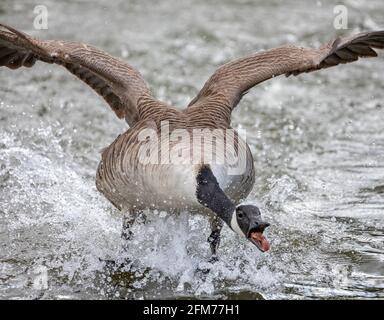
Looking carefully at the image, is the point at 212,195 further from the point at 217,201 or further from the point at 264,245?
the point at 264,245

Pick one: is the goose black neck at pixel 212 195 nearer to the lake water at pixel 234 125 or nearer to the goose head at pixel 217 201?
the goose head at pixel 217 201

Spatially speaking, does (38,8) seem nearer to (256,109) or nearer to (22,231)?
(256,109)

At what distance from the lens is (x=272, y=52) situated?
8648 mm

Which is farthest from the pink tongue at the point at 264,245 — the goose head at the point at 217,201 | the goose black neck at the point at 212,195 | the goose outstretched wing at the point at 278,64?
the goose outstretched wing at the point at 278,64

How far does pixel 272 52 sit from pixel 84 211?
2.43 metres

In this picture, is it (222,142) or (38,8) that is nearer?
(222,142)

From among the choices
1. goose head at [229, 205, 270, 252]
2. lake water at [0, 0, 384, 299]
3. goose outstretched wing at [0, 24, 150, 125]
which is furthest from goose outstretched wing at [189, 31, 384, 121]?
goose head at [229, 205, 270, 252]

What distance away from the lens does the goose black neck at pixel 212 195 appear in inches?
251

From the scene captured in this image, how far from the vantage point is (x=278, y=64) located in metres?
8.38

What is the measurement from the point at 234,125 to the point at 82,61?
13.4 ft

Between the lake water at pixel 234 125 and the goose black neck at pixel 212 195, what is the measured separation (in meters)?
0.92

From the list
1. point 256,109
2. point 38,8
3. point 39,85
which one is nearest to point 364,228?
point 256,109

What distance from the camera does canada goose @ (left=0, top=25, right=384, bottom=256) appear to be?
6.48 metres

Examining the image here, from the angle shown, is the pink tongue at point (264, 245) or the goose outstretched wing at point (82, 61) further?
the goose outstretched wing at point (82, 61)
